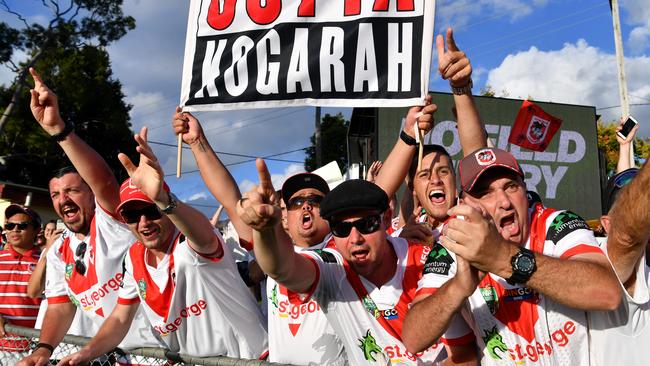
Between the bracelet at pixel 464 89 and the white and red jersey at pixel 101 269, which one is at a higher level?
the bracelet at pixel 464 89

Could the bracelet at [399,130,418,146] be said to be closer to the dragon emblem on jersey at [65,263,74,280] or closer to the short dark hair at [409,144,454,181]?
the short dark hair at [409,144,454,181]

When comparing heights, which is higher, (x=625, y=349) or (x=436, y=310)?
(x=436, y=310)

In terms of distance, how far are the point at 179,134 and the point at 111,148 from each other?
82.6ft

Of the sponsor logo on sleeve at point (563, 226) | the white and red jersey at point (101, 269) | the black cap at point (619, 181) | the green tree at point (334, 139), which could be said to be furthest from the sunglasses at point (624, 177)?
the green tree at point (334, 139)

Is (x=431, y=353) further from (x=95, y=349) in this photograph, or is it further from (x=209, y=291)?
(x=95, y=349)

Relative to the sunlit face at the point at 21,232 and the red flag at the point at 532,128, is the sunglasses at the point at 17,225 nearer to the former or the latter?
the sunlit face at the point at 21,232

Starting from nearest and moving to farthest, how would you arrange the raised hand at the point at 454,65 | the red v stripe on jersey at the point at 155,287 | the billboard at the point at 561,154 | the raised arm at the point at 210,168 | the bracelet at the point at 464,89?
the raised hand at the point at 454,65
the bracelet at the point at 464,89
the red v stripe on jersey at the point at 155,287
the raised arm at the point at 210,168
the billboard at the point at 561,154

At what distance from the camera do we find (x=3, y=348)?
4.85 meters

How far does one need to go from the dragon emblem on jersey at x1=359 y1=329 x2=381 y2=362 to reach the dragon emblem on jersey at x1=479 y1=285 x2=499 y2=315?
→ 0.60m

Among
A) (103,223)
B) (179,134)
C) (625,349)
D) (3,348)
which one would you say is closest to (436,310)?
(625,349)

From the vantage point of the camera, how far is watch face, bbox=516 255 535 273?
80.3 inches

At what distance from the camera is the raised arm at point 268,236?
2.34 m

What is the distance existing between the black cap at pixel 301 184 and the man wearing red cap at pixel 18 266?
3549mm

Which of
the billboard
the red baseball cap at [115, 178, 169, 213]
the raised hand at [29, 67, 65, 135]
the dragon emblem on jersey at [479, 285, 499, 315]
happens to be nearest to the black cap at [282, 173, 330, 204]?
the red baseball cap at [115, 178, 169, 213]
